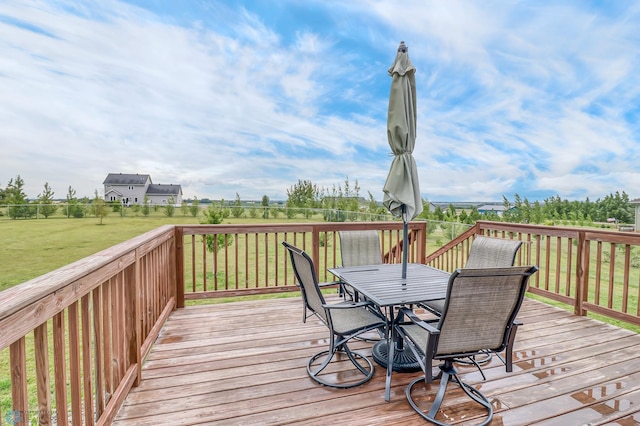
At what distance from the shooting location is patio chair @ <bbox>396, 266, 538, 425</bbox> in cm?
193

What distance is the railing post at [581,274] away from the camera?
402cm

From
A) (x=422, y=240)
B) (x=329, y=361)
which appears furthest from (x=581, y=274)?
(x=329, y=361)

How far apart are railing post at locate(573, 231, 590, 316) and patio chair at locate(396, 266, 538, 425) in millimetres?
2747

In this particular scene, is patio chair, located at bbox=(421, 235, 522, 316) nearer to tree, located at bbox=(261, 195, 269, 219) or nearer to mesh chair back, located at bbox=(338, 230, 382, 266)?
mesh chair back, located at bbox=(338, 230, 382, 266)

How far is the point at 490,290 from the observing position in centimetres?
196

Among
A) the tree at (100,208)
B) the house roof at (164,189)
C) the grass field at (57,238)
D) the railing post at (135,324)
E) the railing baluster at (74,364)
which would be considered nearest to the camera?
the railing baluster at (74,364)

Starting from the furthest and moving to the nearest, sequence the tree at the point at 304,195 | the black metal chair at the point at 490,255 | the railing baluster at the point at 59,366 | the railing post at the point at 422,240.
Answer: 1. the tree at the point at 304,195
2. the railing post at the point at 422,240
3. the black metal chair at the point at 490,255
4. the railing baluster at the point at 59,366

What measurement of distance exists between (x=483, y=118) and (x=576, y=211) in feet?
16.9

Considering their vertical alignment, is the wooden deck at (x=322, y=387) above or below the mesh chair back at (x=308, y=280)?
below

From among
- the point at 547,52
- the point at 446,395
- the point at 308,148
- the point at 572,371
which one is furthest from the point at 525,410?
the point at 308,148

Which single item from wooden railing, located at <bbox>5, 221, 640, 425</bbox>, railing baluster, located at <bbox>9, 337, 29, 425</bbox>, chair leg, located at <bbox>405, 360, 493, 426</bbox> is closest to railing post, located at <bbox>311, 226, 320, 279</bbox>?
wooden railing, located at <bbox>5, 221, 640, 425</bbox>

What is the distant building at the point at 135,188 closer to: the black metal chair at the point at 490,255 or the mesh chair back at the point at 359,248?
the mesh chair back at the point at 359,248

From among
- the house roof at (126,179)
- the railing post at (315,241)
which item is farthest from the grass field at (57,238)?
the railing post at (315,241)

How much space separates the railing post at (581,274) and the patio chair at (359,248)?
8.29 ft
